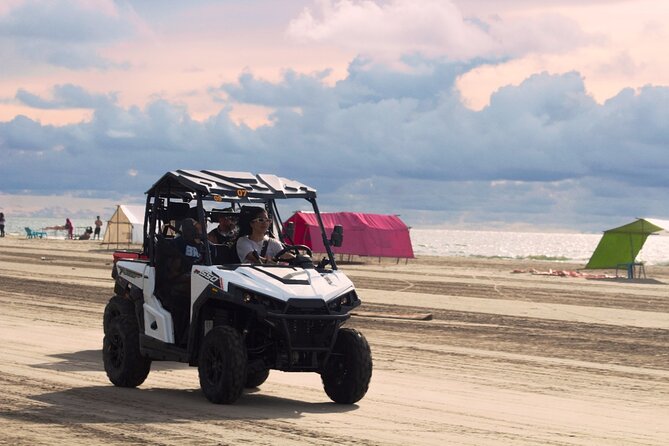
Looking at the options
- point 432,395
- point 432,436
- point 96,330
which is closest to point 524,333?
point 96,330

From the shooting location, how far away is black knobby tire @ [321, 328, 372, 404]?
11711 mm

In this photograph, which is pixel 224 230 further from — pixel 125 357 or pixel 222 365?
pixel 222 365

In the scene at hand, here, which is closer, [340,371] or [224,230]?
[340,371]

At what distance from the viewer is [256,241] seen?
486 inches

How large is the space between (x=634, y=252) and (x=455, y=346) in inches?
1247

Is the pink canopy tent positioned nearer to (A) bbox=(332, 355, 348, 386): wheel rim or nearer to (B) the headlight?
(A) bbox=(332, 355, 348, 386): wheel rim

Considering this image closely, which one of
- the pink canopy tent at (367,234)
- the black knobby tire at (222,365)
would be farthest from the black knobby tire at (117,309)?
the pink canopy tent at (367,234)

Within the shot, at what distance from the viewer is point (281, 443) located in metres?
9.64

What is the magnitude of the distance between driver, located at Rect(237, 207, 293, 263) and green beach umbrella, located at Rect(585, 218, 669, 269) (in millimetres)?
37577

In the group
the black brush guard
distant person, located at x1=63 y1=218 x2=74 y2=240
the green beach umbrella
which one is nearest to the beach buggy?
the black brush guard

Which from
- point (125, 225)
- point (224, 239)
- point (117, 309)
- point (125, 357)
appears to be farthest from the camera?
point (125, 225)

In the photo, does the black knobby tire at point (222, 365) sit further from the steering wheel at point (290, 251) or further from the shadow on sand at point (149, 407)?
the steering wheel at point (290, 251)

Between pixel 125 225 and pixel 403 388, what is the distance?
56.2 metres

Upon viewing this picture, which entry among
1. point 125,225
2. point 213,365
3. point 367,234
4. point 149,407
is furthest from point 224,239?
point 125,225
